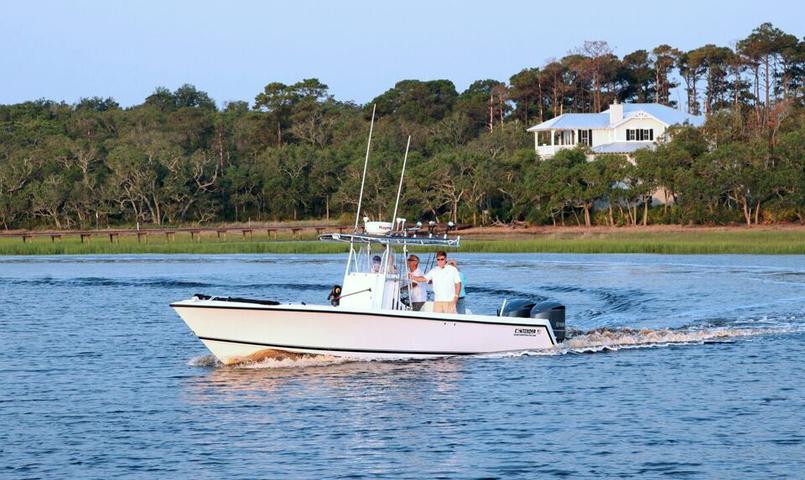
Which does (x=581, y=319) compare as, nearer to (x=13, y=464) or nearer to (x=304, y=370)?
(x=304, y=370)

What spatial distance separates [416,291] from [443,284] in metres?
0.61

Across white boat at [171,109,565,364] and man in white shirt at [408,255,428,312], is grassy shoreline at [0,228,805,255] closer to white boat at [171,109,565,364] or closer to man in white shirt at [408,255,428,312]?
white boat at [171,109,565,364]

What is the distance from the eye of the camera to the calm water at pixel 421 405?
59.9 feet

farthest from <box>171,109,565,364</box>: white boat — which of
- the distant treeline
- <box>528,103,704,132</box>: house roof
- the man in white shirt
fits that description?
<box>528,103,704,132</box>: house roof

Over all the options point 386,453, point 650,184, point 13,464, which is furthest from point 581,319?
point 650,184

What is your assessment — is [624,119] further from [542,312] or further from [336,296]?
[336,296]

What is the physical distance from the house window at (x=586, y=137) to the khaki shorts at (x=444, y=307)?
72.0 m

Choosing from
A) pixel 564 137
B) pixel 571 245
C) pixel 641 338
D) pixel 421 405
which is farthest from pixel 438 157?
pixel 421 405

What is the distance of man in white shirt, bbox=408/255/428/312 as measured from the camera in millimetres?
26281

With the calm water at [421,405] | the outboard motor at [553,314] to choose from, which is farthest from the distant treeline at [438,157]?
the outboard motor at [553,314]

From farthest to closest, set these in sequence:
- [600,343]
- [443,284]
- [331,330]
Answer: [600,343], [443,284], [331,330]

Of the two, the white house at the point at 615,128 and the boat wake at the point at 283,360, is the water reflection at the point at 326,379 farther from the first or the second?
the white house at the point at 615,128

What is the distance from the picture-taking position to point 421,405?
22.3 m

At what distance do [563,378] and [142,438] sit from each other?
29.0ft
